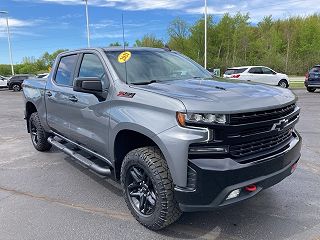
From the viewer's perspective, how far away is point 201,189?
3045 millimetres

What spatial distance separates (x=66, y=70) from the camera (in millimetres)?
5406

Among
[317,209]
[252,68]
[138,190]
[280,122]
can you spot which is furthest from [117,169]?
[252,68]

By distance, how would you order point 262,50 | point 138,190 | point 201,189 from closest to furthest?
1. point 201,189
2. point 138,190
3. point 262,50

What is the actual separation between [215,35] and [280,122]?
55.4 metres

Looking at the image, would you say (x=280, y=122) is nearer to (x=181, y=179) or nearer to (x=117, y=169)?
(x=181, y=179)

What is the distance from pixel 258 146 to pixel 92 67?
243 centimetres

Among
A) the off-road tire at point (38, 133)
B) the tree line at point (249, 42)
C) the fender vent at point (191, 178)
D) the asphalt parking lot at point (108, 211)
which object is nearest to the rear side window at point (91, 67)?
the asphalt parking lot at point (108, 211)

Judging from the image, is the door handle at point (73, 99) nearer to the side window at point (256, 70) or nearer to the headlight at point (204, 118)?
the headlight at point (204, 118)

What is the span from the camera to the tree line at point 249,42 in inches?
2095

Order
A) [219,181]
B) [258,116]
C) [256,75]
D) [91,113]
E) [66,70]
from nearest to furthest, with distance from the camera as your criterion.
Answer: [219,181]
[258,116]
[91,113]
[66,70]
[256,75]

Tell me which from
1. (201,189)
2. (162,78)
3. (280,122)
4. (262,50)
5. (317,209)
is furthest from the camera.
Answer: (262,50)

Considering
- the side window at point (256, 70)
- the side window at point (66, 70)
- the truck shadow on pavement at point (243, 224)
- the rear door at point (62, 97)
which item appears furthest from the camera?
the side window at point (256, 70)

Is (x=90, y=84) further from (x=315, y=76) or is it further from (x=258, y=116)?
(x=315, y=76)

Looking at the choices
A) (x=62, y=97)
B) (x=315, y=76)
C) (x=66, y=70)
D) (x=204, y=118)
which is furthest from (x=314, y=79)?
(x=204, y=118)
